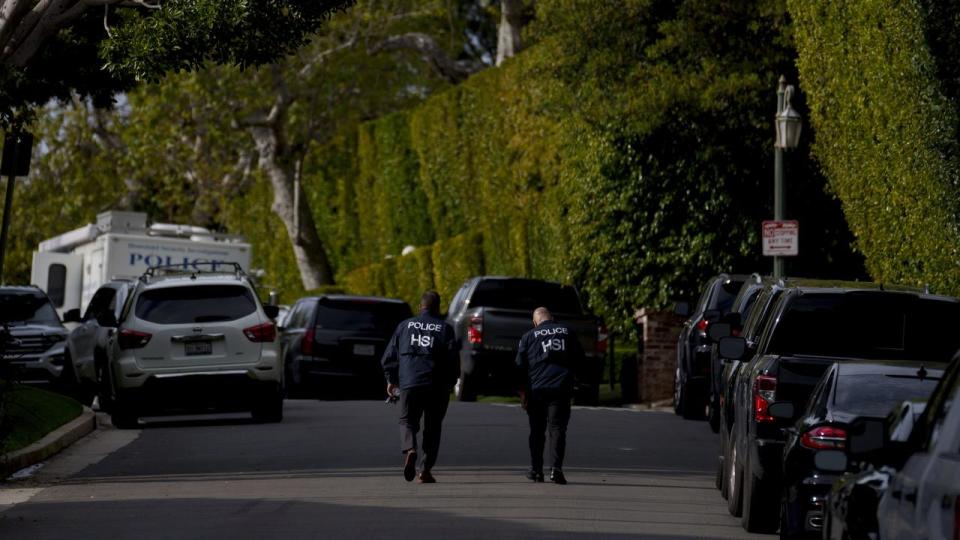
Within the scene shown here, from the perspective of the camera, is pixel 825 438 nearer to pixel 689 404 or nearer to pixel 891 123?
pixel 891 123

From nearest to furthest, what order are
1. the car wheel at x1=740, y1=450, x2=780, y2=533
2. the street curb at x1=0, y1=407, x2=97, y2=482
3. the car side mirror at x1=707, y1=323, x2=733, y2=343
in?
the car wheel at x1=740, y1=450, x2=780, y2=533
the street curb at x1=0, y1=407, x2=97, y2=482
the car side mirror at x1=707, y1=323, x2=733, y2=343

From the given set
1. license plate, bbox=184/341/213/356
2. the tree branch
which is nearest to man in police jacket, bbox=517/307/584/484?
license plate, bbox=184/341/213/356

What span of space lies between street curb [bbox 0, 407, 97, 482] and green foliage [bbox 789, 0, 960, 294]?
943 centimetres

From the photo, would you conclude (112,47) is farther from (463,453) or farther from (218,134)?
(218,134)

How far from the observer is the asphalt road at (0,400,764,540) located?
13992mm

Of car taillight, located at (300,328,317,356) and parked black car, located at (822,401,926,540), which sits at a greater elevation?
car taillight, located at (300,328,317,356)

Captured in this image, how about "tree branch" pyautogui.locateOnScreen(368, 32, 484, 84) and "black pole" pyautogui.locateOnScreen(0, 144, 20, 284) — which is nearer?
"black pole" pyautogui.locateOnScreen(0, 144, 20, 284)

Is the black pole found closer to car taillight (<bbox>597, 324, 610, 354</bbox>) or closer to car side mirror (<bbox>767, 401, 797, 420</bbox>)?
car side mirror (<bbox>767, 401, 797, 420</bbox>)

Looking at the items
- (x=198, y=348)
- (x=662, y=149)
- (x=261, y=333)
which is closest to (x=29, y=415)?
(x=198, y=348)

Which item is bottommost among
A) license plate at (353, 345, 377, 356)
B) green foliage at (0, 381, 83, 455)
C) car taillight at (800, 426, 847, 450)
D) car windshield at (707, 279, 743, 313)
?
green foliage at (0, 381, 83, 455)

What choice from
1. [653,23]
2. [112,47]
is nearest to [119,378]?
[112,47]

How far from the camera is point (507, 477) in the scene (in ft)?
58.0

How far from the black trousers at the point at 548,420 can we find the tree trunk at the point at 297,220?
1491 inches

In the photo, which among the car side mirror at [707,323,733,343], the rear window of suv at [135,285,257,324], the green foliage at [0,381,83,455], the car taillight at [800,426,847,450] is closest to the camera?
the car taillight at [800,426,847,450]
